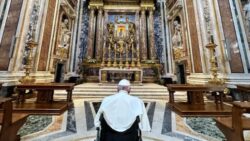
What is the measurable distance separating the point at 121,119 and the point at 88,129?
4.86 ft

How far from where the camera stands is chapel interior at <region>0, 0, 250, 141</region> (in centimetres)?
263

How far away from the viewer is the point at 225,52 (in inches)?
223

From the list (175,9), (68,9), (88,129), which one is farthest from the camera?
(68,9)

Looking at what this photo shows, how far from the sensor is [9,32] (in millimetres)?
5281

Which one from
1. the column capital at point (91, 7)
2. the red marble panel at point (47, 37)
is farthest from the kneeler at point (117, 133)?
the column capital at point (91, 7)

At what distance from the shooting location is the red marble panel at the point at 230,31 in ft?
18.1

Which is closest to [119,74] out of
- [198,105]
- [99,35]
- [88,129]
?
[99,35]

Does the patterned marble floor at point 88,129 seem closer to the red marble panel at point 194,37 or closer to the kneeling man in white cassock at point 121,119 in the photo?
the kneeling man in white cassock at point 121,119

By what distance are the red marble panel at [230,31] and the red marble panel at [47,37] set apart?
7.30m

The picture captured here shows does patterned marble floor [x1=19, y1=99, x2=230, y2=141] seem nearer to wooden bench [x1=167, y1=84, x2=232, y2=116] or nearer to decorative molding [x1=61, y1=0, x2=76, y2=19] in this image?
wooden bench [x1=167, y1=84, x2=232, y2=116]

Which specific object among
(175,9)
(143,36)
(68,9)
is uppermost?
(68,9)

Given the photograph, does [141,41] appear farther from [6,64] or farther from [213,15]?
[6,64]

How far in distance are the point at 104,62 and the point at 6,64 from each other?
5613 mm

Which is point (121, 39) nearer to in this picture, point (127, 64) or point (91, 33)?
point (127, 64)
